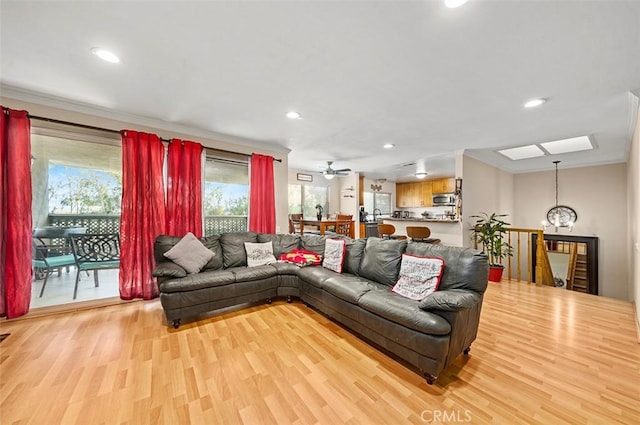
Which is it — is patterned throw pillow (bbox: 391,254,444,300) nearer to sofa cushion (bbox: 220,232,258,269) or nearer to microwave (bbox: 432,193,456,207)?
sofa cushion (bbox: 220,232,258,269)

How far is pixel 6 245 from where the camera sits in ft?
8.65

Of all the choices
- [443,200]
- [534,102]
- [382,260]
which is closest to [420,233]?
[382,260]

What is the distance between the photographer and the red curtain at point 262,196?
442cm

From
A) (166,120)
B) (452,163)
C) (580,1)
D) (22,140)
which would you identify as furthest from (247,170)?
(452,163)

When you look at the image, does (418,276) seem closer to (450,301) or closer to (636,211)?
(450,301)

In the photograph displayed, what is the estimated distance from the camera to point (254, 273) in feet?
10.5

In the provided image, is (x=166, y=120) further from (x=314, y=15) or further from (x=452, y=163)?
(x=452, y=163)

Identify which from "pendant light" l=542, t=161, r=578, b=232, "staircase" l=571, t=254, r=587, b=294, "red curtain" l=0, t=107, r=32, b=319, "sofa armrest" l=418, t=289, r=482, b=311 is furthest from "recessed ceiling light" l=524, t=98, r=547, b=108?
"staircase" l=571, t=254, r=587, b=294

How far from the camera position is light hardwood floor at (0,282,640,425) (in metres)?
1.55

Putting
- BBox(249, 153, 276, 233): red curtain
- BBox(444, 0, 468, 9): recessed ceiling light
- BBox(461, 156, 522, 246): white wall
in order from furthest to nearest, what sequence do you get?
BBox(461, 156, 522, 246): white wall < BBox(249, 153, 276, 233): red curtain < BBox(444, 0, 468, 9): recessed ceiling light

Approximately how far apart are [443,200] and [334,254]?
567 centimetres

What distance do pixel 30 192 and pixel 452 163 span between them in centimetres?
724

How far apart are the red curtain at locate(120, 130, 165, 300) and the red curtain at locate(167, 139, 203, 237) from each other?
14 cm

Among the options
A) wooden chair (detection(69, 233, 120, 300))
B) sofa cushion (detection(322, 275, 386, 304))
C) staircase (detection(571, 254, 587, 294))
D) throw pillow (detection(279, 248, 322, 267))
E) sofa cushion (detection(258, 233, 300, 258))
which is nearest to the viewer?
sofa cushion (detection(322, 275, 386, 304))
